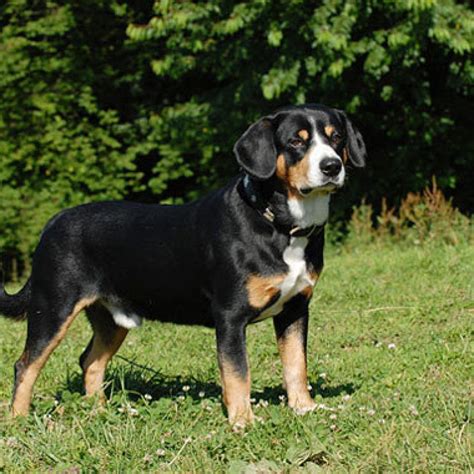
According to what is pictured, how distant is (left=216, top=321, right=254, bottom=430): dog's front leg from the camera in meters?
5.46

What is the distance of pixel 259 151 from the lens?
557 centimetres

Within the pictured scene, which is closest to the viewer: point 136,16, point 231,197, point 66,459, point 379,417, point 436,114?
point 66,459

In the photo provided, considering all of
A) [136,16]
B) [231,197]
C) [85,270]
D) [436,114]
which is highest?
[231,197]

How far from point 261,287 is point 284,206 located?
0.49 m

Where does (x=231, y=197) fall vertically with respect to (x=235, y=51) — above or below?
above

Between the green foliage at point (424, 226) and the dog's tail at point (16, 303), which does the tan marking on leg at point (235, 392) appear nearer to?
the dog's tail at point (16, 303)

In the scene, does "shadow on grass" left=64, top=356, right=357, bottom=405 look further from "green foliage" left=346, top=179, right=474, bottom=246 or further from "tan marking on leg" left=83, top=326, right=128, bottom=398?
"green foliage" left=346, top=179, right=474, bottom=246

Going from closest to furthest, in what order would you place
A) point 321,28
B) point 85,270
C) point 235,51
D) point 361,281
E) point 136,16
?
point 85,270 < point 361,281 < point 321,28 < point 235,51 < point 136,16

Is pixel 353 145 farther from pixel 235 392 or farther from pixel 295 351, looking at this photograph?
pixel 235 392

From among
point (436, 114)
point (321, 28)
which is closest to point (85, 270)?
point (321, 28)

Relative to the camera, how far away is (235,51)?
16.0 m

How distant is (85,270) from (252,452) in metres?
1.83

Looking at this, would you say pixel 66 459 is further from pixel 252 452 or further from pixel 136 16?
pixel 136 16

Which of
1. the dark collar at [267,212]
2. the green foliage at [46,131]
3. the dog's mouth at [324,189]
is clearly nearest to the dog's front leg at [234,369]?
the dark collar at [267,212]
